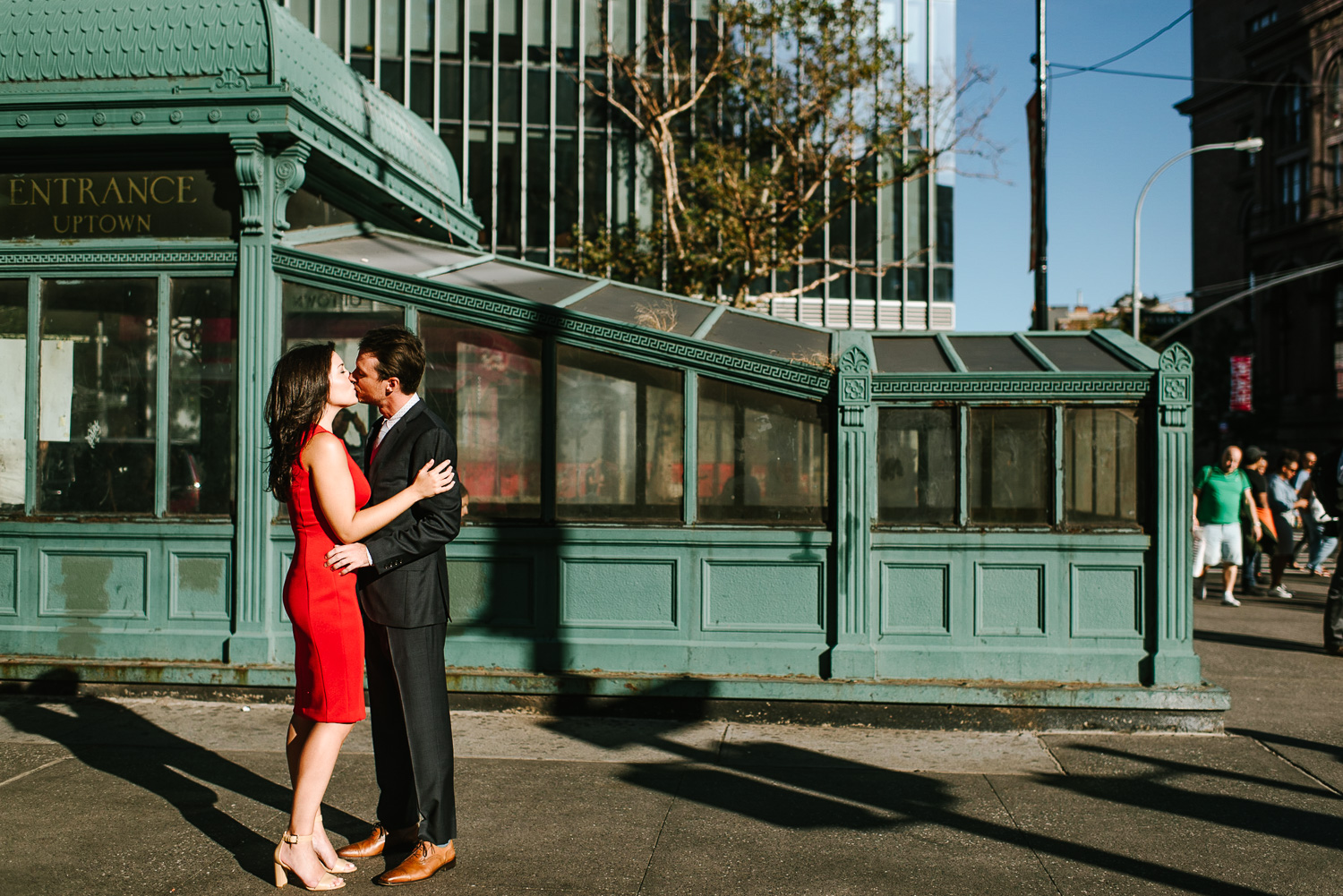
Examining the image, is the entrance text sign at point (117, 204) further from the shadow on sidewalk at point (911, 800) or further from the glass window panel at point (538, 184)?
the glass window panel at point (538, 184)

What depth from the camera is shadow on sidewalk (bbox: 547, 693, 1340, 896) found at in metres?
4.24

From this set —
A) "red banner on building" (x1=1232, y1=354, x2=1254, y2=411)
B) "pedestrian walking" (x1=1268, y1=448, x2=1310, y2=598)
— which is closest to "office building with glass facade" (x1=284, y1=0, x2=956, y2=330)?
"pedestrian walking" (x1=1268, y1=448, x2=1310, y2=598)

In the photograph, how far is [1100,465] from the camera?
20.9ft

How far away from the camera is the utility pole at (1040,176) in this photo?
1323 cm

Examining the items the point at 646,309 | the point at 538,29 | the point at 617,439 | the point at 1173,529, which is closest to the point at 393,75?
the point at 538,29

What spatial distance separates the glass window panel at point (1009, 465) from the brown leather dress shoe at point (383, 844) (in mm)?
3854

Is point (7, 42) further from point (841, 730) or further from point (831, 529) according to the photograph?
point (841, 730)

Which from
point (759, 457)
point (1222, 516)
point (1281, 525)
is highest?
point (759, 457)

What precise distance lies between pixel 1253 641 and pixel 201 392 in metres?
9.08

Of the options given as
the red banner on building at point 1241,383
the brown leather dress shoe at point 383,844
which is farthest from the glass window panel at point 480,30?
the red banner on building at point 1241,383

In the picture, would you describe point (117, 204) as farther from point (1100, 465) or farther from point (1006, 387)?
point (1100, 465)

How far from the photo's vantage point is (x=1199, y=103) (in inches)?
2217

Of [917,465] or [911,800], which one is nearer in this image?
[911,800]

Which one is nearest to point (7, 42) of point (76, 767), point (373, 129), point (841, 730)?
point (373, 129)
